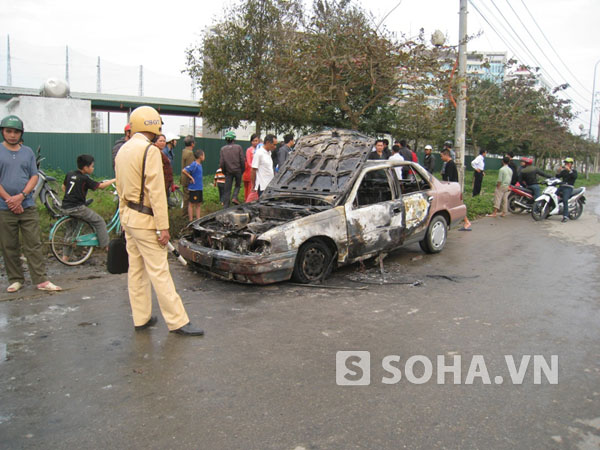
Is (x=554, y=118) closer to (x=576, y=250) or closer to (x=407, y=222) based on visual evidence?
(x=576, y=250)

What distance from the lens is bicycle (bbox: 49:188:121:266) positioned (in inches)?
277

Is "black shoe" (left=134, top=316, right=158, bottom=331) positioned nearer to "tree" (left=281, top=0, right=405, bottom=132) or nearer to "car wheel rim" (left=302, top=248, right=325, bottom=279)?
"car wheel rim" (left=302, top=248, right=325, bottom=279)

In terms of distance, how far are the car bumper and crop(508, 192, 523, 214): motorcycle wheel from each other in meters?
10.7

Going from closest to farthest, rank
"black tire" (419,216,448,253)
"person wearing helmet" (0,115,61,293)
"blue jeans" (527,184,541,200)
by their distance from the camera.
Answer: "person wearing helmet" (0,115,61,293)
"black tire" (419,216,448,253)
"blue jeans" (527,184,541,200)

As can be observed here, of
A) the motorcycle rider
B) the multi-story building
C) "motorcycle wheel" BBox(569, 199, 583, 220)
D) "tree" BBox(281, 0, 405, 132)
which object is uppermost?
the multi-story building

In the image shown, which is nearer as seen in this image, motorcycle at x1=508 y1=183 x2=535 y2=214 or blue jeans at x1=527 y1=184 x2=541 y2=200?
blue jeans at x1=527 y1=184 x2=541 y2=200

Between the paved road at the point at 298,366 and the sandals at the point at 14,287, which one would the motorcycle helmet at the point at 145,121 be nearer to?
the paved road at the point at 298,366

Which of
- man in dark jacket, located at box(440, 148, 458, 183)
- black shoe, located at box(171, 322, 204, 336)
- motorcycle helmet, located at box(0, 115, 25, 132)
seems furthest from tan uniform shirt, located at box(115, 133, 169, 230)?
man in dark jacket, located at box(440, 148, 458, 183)

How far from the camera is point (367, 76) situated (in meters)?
12.3

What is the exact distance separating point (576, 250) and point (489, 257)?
6.70 feet

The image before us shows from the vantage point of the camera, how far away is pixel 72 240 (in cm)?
718

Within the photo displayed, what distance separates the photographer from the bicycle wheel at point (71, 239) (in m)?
7.05

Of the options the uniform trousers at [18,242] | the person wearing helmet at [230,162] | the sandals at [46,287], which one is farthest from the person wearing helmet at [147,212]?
the person wearing helmet at [230,162]

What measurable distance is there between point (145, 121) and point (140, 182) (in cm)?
57
